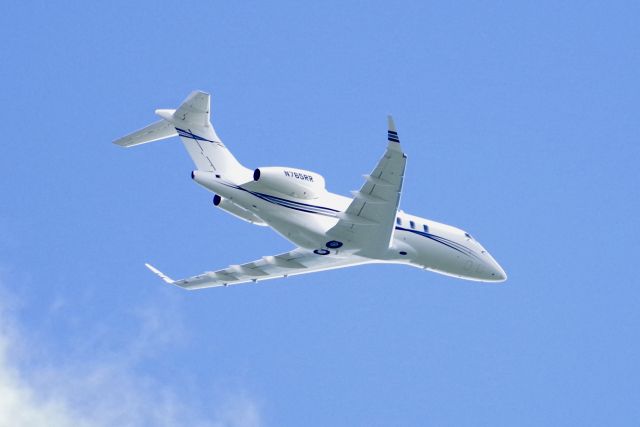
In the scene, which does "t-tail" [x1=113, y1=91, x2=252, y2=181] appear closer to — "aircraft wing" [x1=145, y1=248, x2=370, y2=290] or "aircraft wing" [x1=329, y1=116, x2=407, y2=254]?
"aircraft wing" [x1=329, y1=116, x2=407, y2=254]

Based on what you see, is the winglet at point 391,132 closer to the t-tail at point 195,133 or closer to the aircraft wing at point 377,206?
the aircraft wing at point 377,206

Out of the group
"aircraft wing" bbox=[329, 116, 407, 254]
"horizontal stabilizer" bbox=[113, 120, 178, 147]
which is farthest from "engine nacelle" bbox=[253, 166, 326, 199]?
"horizontal stabilizer" bbox=[113, 120, 178, 147]

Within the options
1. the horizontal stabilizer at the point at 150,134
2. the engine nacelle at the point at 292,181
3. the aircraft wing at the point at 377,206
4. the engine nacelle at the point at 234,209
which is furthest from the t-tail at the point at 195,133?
the aircraft wing at the point at 377,206

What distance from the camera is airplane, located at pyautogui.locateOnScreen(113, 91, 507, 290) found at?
38.2m

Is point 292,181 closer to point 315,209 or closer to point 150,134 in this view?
point 315,209

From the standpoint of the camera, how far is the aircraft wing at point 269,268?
43.5 meters

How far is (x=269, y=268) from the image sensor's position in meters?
44.7

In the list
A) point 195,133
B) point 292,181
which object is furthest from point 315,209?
point 195,133

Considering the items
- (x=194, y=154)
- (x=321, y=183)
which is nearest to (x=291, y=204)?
(x=321, y=183)

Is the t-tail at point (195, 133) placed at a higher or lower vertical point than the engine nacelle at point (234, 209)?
higher

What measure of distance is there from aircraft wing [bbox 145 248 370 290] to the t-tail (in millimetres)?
5149

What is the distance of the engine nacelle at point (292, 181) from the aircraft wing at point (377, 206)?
1.47 metres

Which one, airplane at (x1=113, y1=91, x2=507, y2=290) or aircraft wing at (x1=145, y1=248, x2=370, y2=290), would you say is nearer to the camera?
airplane at (x1=113, y1=91, x2=507, y2=290)

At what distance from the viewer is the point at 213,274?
45.3 meters
